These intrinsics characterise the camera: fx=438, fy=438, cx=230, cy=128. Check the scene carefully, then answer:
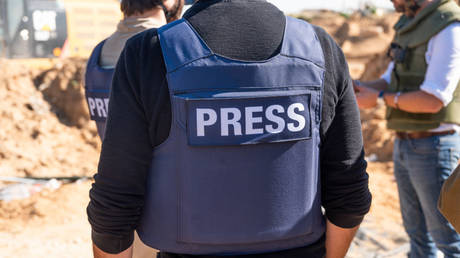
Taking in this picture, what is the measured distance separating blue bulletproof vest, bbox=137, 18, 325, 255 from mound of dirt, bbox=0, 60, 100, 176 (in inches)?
226

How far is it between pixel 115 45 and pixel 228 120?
1044 millimetres

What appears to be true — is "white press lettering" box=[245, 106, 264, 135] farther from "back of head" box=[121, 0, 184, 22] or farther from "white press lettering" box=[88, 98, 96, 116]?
"white press lettering" box=[88, 98, 96, 116]

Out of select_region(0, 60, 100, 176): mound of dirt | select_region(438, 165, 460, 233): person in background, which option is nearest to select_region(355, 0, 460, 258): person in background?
select_region(438, 165, 460, 233): person in background

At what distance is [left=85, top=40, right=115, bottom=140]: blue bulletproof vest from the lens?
2.00m

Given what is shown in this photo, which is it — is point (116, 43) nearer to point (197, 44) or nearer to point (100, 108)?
point (100, 108)

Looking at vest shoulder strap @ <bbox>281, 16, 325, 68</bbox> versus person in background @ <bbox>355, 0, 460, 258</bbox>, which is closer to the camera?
vest shoulder strap @ <bbox>281, 16, 325, 68</bbox>

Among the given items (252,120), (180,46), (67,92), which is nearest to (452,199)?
(252,120)

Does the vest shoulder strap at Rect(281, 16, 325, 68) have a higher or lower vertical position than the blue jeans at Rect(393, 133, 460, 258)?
higher

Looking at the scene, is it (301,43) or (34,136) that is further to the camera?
(34,136)

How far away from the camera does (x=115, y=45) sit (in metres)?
2.04

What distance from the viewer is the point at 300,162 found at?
1.31 metres

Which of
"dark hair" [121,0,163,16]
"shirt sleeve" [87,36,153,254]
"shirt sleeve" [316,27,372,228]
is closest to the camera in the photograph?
"shirt sleeve" [87,36,153,254]

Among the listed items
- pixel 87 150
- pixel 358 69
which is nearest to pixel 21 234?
pixel 87 150

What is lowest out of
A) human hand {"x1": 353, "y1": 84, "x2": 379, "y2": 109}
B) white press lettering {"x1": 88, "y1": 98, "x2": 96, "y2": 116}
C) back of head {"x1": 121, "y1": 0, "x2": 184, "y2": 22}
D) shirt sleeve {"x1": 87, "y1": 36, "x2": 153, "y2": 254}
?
human hand {"x1": 353, "y1": 84, "x2": 379, "y2": 109}
